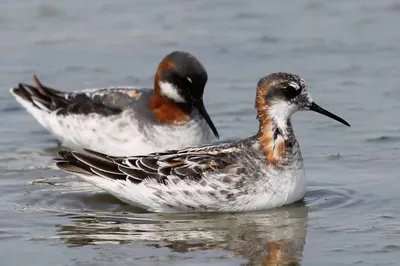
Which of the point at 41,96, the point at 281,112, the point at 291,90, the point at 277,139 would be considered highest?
the point at 291,90

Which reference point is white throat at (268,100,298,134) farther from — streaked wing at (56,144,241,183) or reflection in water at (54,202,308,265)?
reflection in water at (54,202,308,265)

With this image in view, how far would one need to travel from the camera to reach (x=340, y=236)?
10.2m

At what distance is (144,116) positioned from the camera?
46.7 ft

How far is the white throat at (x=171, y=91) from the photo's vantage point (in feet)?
46.6

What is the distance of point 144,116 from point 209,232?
3941mm

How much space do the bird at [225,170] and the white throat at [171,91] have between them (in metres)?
2.56

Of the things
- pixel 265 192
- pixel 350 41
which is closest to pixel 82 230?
pixel 265 192

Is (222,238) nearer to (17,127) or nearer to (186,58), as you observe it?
(186,58)

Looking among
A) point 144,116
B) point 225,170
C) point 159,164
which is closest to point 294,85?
point 225,170

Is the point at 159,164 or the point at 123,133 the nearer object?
the point at 159,164

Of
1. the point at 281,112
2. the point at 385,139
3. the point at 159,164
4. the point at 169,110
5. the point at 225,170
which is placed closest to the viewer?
the point at 225,170

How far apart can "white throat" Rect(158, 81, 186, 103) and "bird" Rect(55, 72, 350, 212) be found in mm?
2563

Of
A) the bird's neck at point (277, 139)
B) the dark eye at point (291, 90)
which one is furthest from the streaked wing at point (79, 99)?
the dark eye at point (291, 90)

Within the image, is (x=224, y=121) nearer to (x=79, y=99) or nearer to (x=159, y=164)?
(x=79, y=99)
